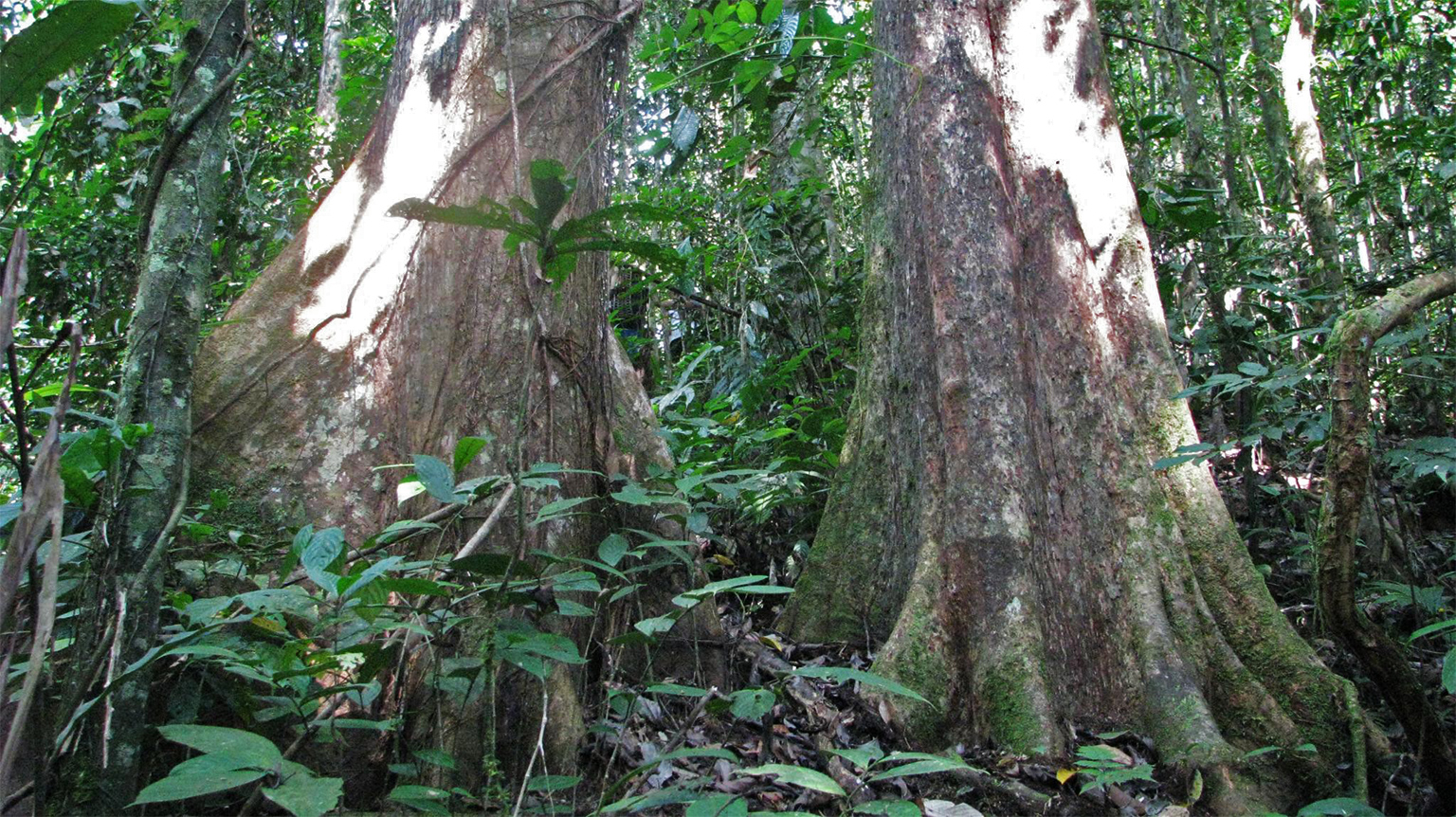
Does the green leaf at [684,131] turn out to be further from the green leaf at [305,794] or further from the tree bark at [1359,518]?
the green leaf at [305,794]

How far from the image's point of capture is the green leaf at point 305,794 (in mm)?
1283

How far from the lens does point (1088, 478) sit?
3033 mm

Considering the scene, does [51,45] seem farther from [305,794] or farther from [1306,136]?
[1306,136]

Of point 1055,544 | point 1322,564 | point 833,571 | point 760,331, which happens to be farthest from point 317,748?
point 760,331

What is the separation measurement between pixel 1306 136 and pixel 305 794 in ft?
20.4

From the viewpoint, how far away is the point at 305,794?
132 centimetres

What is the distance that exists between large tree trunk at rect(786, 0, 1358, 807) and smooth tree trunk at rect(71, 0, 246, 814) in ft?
6.59

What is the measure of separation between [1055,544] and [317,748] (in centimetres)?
223

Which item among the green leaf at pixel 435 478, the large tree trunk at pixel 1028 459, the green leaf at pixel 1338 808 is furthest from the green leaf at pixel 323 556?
the green leaf at pixel 1338 808

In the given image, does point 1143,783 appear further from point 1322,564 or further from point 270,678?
point 270,678

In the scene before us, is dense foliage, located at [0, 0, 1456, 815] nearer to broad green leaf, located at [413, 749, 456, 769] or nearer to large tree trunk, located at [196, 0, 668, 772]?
broad green leaf, located at [413, 749, 456, 769]

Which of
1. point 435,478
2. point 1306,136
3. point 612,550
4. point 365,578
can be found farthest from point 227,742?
point 1306,136

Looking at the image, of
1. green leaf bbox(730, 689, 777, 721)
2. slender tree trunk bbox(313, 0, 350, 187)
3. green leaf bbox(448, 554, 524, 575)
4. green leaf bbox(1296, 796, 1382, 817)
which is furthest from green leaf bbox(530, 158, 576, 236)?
slender tree trunk bbox(313, 0, 350, 187)

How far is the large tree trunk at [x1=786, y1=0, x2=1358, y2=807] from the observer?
2738mm
